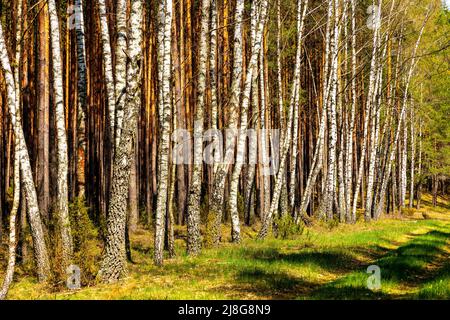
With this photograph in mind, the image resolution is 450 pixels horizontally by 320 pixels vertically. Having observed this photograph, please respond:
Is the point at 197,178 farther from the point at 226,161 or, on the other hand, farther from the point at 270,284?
the point at 270,284

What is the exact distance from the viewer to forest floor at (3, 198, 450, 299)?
789 centimetres

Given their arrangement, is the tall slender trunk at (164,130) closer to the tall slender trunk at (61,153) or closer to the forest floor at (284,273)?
the forest floor at (284,273)

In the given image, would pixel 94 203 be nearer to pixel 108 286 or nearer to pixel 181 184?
pixel 181 184

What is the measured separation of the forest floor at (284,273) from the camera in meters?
7.89

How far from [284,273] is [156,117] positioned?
13.8 m

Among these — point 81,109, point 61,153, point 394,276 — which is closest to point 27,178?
point 61,153

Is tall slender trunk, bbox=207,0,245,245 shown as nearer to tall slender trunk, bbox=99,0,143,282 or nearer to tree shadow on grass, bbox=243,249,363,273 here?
tree shadow on grass, bbox=243,249,363,273

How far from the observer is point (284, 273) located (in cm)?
989

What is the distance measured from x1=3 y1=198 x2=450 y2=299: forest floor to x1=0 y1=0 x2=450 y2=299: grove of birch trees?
0.69 m

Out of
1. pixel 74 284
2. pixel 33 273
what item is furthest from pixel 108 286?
pixel 33 273

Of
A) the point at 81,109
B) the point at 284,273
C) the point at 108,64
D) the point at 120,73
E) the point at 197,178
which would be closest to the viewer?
the point at 284,273

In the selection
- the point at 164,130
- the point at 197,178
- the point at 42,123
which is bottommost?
the point at 197,178

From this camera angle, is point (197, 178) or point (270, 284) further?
point (197, 178)

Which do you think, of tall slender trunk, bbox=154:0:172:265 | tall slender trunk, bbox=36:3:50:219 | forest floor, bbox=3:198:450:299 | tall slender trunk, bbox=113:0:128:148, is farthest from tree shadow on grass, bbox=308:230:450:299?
tall slender trunk, bbox=36:3:50:219
